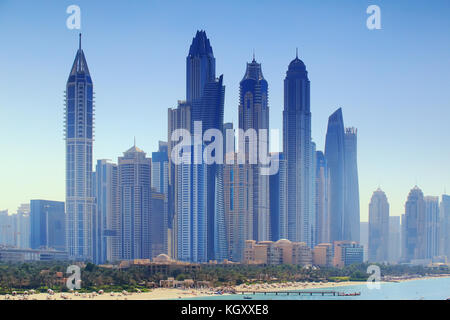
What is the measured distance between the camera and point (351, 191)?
38.3 metres

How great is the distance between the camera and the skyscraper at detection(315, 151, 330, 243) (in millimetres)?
36938

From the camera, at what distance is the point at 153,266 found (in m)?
22.1

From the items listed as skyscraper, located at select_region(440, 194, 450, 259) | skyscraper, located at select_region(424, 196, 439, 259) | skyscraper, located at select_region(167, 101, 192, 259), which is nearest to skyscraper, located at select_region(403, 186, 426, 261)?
skyscraper, located at select_region(424, 196, 439, 259)

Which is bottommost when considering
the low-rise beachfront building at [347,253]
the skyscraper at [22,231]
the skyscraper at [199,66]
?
the low-rise beachfront building at [347,253]

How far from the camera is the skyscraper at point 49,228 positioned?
115 feet

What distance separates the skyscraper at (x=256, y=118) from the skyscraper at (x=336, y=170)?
3.67 meters

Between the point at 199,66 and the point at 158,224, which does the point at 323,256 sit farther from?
the point at 199,66

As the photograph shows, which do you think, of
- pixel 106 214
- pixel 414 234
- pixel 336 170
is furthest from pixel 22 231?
pixel 414 234

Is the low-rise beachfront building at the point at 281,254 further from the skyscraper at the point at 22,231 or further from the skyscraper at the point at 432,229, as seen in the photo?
the skyscraper at the point at 22,231

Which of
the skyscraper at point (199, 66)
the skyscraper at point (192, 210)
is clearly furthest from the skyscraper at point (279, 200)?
the skyscraper at point (199, 66)

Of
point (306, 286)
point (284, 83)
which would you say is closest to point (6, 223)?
point (284, 83)

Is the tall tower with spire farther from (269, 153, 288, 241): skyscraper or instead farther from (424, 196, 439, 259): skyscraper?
(424, 196, 439, 259): skyscraper
